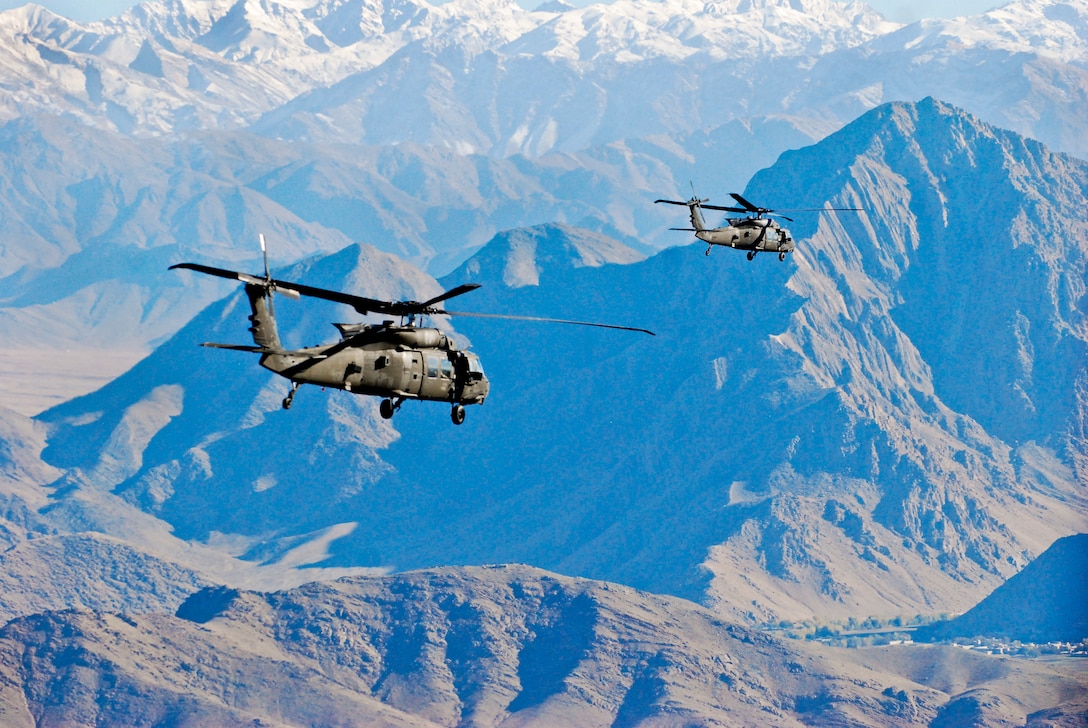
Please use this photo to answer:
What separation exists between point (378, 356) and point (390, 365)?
93 centimetres

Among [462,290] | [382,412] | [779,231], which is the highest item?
[779,231]

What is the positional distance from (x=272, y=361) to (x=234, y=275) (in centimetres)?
530

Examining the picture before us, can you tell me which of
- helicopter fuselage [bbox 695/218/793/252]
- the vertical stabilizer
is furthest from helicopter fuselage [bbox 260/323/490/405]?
the vertical stabilizer

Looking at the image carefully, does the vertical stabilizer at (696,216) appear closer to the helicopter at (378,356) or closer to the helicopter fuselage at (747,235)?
the helicopter fuselage at (747,235)

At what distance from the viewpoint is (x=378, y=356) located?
106m

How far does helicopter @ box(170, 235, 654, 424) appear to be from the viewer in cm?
10075

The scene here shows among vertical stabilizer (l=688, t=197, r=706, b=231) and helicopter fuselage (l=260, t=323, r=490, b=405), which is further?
vertical stabilizer (l=688, t=197, r=706, b=231)

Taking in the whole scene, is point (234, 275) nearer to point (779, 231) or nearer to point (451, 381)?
point (451, 381)

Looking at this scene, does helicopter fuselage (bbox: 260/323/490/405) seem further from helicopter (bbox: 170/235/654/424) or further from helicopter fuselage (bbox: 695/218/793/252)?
helicopter fuselage (bbox: 695/218/793/252)

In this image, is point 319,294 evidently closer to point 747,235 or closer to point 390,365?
point 390,365

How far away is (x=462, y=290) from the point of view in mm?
96062

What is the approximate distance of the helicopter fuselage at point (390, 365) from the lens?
101688mm

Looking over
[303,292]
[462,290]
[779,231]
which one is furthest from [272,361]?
[779,231]

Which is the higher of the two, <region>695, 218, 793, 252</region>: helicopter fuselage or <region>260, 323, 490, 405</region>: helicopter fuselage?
<region>695, 218, 793, 252</region>: helicopter fuselage
